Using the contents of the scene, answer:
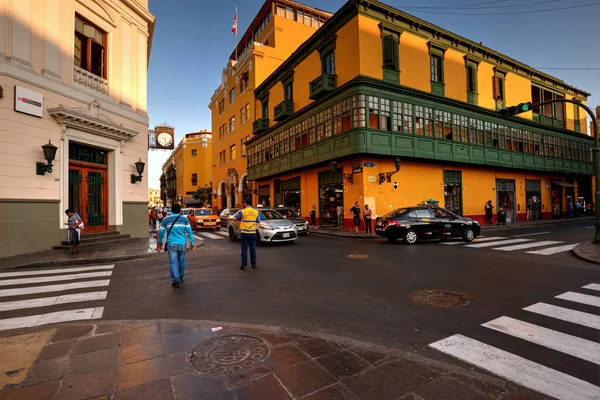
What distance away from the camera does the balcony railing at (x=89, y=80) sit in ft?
40.5

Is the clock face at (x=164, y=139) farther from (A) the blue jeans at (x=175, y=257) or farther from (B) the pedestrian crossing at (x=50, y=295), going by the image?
(A) the blue jeans at (x=175, y=257)

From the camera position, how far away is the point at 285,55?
3172 centimetres

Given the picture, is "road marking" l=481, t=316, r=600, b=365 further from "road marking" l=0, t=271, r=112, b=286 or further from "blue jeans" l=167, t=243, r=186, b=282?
"road marking" l=0, t=271, r=112, b=286

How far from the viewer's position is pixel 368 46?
17797 millimetres

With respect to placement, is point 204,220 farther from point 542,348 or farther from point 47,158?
point 542,348

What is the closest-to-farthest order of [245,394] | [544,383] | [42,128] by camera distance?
1. [245,394]
2. [544,383]
3. [42,128]

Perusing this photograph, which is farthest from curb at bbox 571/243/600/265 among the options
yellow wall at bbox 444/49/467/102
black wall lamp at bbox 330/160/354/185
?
Answer: yellow wall at bbox 444/49/467/102

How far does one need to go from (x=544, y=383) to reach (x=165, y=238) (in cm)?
652

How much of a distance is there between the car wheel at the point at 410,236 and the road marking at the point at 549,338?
861 cm

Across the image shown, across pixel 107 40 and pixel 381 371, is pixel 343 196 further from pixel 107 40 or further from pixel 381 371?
pixel 381 371

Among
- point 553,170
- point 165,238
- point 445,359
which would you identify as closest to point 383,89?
point 165,238

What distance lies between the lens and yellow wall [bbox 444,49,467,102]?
69.5ft

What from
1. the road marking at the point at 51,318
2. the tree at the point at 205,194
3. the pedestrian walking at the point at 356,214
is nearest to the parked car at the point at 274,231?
the pedestrian walking at the point at 356,214

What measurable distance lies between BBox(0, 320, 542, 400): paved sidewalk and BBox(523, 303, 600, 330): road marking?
2.49 meters
